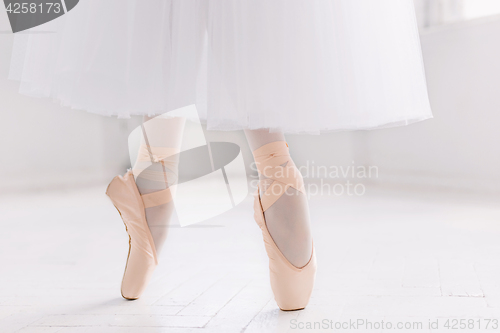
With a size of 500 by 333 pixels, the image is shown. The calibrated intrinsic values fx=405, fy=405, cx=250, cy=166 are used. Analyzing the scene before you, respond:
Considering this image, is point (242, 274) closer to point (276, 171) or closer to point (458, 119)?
point (276, 171)

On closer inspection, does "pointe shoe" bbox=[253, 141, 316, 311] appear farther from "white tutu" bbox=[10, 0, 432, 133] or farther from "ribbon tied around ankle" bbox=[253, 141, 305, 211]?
"white tutu" bbox=[10, 0, 432, 133]

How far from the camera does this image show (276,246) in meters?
0.72

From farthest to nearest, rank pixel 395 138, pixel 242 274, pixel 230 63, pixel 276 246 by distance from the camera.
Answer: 1. pixel 395 138
2. pixel 242 274
3. pixel 276 246
4. pixel 230 63

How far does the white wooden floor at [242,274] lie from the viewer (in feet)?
2.36

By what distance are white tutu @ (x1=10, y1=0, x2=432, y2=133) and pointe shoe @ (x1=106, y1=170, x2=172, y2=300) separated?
0.21 metres

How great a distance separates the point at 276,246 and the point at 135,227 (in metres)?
0.30

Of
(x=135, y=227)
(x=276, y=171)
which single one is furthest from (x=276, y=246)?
(x=135, y=227)

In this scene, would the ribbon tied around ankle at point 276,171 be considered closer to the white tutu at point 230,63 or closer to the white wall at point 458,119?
the white tutu at point 230,63

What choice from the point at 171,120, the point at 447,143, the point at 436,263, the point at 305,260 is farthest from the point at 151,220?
the point at 447,143

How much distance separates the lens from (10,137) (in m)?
2.89

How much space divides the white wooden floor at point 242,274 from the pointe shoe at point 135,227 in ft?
0.14

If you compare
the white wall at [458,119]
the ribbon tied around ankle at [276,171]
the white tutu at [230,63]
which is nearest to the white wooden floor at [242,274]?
the ribbon tied around ankle at [276,171]

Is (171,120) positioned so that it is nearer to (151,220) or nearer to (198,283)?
(151,220)

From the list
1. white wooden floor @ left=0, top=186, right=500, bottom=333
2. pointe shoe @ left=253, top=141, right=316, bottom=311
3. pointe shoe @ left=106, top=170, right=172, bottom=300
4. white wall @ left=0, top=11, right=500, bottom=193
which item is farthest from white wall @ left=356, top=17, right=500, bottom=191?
pointe shoe @ left=106, top=170, right=172, bottom=300
